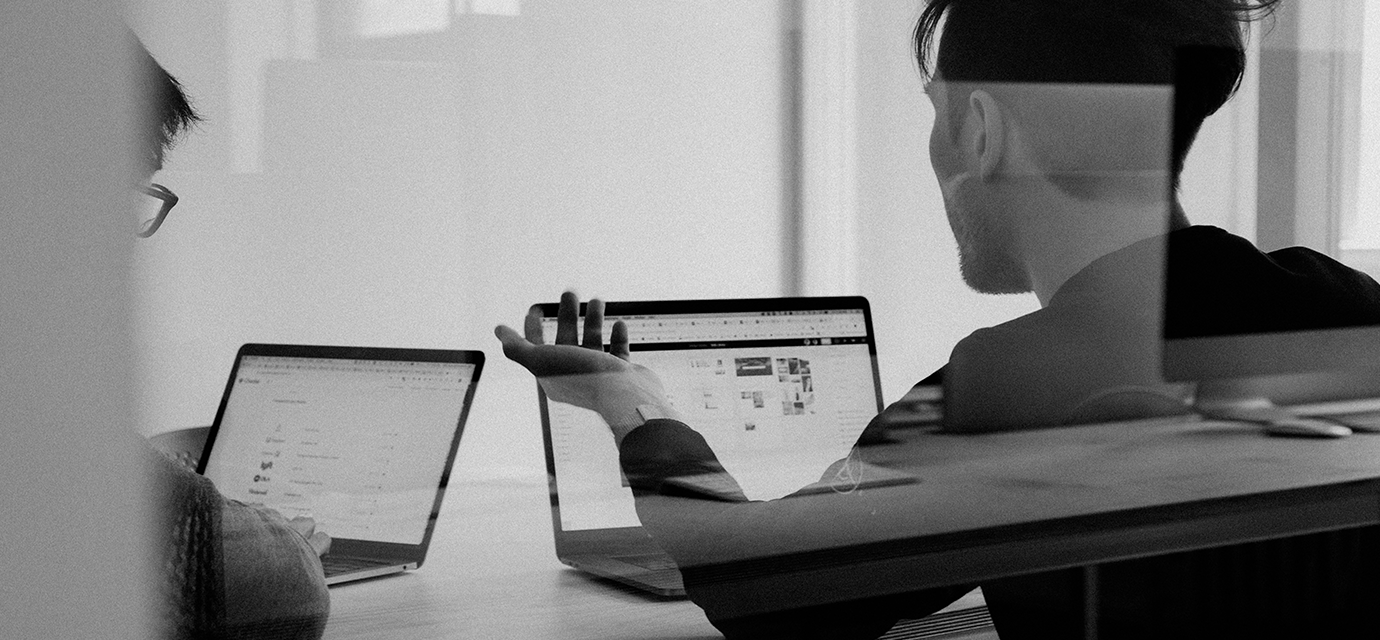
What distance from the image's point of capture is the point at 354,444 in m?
0.82

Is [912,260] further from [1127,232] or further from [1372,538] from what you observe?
[1372,538]

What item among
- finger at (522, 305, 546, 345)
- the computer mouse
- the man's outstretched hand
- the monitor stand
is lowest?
the computer mouse

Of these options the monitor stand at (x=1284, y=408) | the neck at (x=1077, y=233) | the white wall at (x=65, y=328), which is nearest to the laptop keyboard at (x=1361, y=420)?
the monitor stand at (x=1284, y=408)

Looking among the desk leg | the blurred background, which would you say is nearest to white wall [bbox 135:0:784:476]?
the blurred background

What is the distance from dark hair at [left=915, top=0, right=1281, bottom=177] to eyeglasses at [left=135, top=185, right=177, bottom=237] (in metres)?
0.63

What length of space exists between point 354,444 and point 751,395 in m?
0.44

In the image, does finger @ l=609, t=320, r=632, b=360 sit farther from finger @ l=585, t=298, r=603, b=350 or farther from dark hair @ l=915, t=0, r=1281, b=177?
dark hair @ l=915, t=0, r=1281, b=177

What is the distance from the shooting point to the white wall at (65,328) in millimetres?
475

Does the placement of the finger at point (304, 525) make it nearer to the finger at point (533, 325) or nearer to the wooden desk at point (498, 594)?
the wooden desk at point (498, 594)

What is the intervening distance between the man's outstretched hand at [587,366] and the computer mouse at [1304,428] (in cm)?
59

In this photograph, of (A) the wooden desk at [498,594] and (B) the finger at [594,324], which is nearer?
(A) the wooden desk at [498,594]

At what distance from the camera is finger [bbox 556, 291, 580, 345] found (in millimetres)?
870

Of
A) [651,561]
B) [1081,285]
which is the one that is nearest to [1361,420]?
[1081,285]

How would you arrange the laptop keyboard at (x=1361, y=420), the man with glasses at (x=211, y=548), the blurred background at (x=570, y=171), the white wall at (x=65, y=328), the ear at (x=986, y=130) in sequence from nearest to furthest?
the white wall at (x=65, y=328)
the man with glasses at (x=211, y=548)
the blurred background at (x=570, y=171)
the ear at (x=986, y=130)
the laptop keyboard at (x=1361, y=420)
